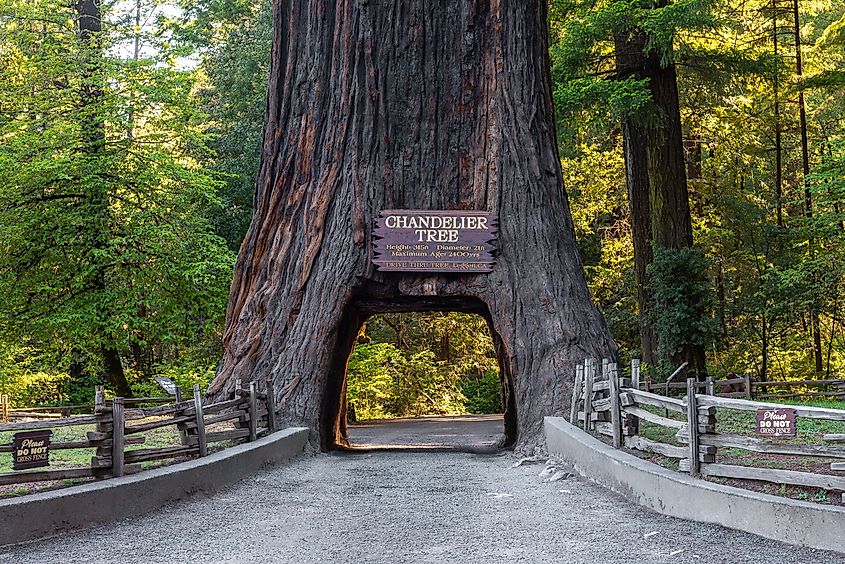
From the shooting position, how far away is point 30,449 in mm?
7891

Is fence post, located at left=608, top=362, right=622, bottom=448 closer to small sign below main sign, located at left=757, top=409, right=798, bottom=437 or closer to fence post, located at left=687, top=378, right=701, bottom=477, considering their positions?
fence post, located at left=687, top=378, right=701, bottom=477

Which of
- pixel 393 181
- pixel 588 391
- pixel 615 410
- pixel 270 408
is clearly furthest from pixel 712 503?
pixel 393 181

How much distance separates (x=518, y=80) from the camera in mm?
16125

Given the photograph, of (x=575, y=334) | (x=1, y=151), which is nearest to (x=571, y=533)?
(x=575, y=334)

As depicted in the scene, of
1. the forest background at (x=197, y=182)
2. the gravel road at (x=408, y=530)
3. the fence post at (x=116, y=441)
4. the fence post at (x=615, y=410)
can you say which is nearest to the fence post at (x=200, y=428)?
the gravel road at (x=408, y=530)

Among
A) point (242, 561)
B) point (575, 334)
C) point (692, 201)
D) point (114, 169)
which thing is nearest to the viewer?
point (242, 561)

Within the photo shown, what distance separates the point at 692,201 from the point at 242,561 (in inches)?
1058

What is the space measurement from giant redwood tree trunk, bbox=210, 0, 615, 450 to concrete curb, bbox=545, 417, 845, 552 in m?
4.58

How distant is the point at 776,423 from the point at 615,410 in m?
3.64

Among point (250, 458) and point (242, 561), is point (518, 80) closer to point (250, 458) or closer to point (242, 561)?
point (250, 458)

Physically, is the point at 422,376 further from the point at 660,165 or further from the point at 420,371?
the point at 660,165

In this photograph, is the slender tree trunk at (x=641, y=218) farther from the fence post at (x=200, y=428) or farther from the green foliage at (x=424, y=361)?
the fence post at (x=200, y=428)

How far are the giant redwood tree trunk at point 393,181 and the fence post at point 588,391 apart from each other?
163cm

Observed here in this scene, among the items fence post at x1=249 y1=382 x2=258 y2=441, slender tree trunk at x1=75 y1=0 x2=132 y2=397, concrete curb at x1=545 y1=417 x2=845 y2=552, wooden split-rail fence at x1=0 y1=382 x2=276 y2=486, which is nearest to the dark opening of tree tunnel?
slender tree trunk at x1=75 y1=0 x2=132 y2=397
